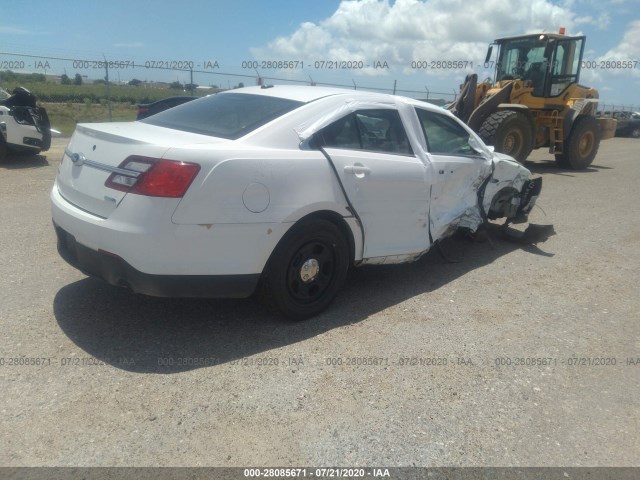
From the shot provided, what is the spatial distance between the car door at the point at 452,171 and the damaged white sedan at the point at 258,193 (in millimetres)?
23

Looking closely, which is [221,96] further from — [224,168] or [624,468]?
[624,468]

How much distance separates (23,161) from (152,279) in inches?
349

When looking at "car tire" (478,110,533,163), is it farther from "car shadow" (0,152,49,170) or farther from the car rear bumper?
"car shadow" (0,152,49,170)

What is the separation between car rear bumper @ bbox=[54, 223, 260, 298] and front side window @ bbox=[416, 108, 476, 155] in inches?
88.2

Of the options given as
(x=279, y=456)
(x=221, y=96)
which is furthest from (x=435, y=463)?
(x=221, y=96)

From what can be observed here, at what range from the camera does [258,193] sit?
3.36 m

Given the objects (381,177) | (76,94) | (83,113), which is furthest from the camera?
(76,94)

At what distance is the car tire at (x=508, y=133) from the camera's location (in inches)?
423

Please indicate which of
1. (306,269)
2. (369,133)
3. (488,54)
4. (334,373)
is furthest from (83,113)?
(334,373)

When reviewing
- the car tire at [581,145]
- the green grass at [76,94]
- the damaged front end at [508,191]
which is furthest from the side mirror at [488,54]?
the green grass at [76,94]

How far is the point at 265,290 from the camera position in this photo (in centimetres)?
365

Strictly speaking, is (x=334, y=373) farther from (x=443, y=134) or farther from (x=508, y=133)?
(x=508, y=133)

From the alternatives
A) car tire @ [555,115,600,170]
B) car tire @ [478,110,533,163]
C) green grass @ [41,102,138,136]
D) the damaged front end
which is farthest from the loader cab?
green grass @ [41,102,138,136]

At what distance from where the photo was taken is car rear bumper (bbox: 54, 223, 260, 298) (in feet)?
10.5
